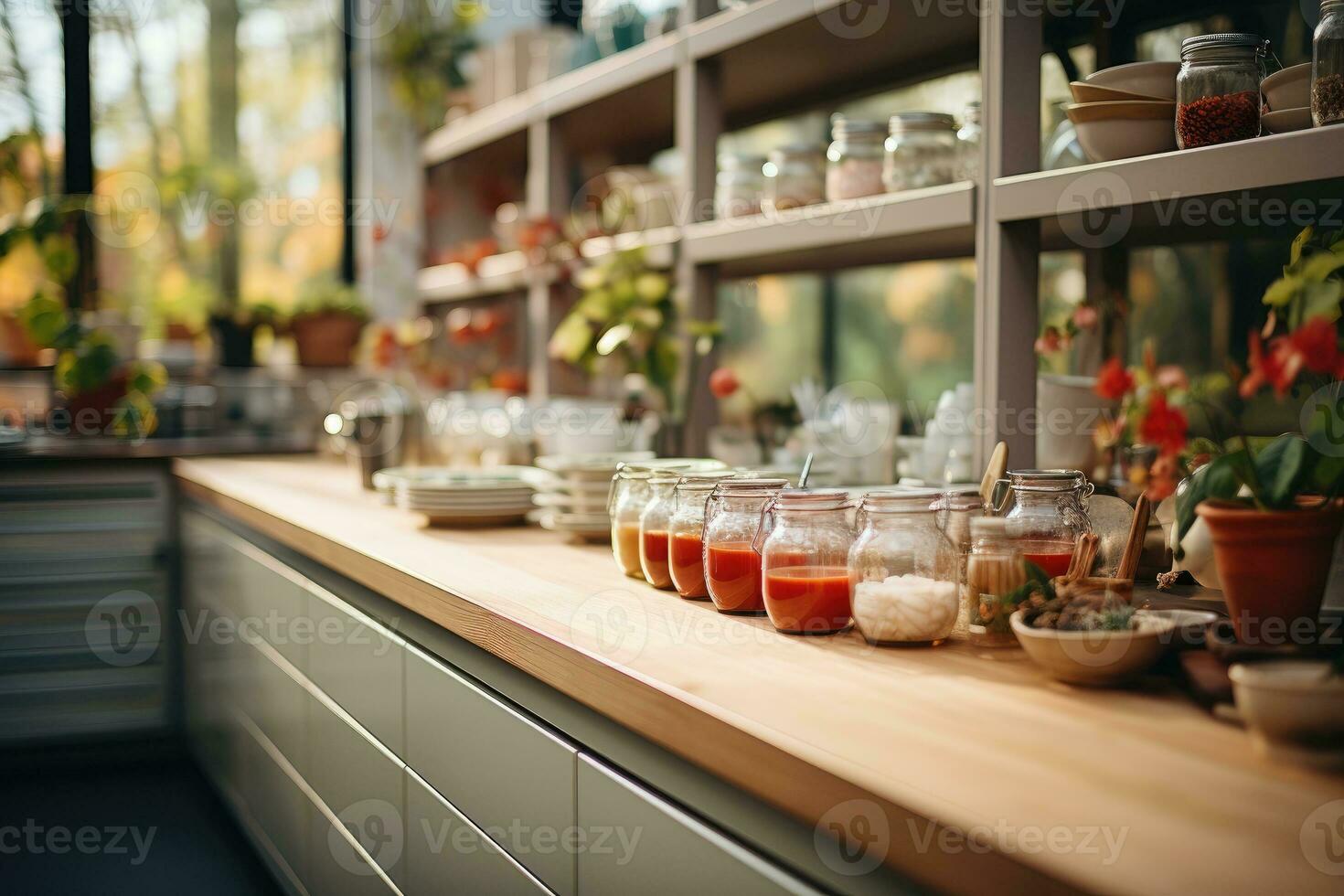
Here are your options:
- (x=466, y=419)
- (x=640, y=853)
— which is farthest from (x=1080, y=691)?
(x=466, y=419)

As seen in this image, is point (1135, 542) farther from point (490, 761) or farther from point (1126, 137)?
point (490, 761)

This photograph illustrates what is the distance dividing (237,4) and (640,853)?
4.43m

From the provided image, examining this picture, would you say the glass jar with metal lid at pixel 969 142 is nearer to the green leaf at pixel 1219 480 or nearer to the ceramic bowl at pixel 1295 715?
the green leaf at pixel 1219 480

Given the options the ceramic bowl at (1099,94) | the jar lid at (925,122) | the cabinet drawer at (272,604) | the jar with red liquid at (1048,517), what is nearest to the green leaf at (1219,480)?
the jar with red liquid at (1048,517)

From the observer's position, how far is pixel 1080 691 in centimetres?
104

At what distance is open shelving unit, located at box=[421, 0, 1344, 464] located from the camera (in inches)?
61.7

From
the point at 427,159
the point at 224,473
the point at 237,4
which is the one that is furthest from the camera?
the point at 237,4

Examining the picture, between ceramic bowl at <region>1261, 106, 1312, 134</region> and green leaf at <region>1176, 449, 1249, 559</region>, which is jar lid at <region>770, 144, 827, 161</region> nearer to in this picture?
ceramic bowl at <region>1261, 106, 1312, 134</region>

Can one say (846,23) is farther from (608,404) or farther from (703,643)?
(703,643)

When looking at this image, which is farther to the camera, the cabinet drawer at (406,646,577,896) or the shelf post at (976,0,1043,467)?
the shelf post at (976,0,1043,467)

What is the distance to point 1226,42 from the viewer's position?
1.40 meters

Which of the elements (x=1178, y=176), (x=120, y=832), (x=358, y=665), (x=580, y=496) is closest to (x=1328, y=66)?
(x=1178, y=176)

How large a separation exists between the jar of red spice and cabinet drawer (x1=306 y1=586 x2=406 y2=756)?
127 centimetres

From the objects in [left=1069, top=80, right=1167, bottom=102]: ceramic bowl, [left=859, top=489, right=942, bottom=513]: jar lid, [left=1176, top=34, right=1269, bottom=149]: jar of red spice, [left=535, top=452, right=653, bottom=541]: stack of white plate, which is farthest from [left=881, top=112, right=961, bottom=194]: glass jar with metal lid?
[left=859, top=489, right=942, bottom=513]: jar lid
